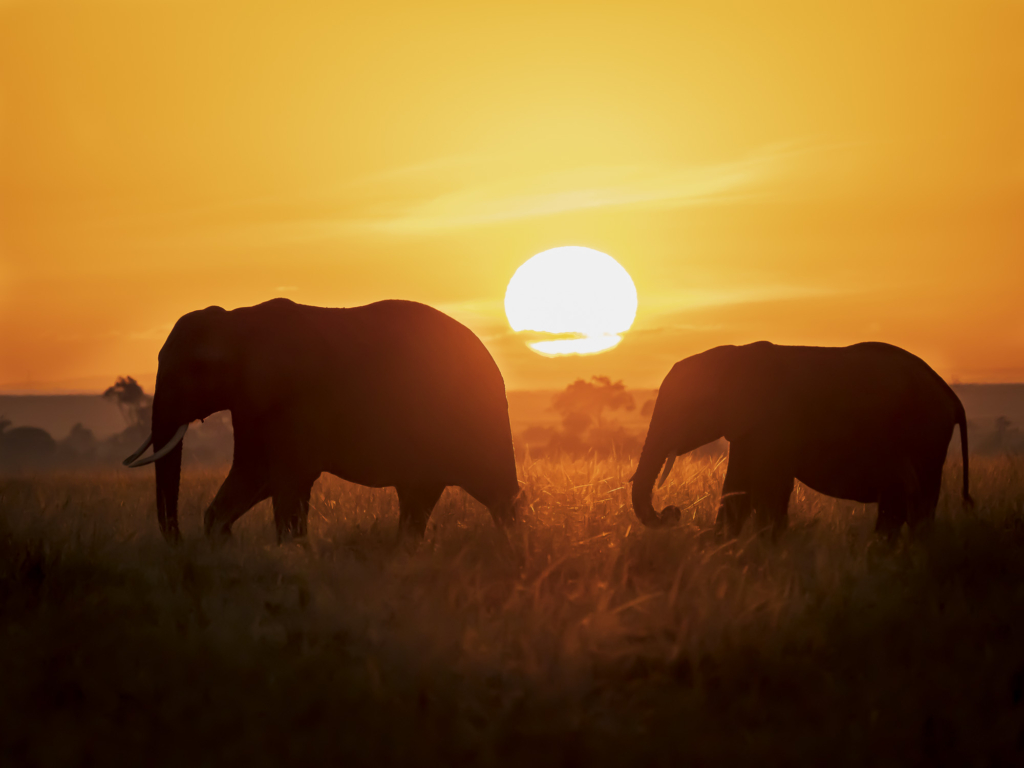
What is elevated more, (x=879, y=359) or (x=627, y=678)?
(x=879, y=359)

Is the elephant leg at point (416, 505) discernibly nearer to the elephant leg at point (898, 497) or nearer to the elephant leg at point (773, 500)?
the elephant leg at point (773, 500)

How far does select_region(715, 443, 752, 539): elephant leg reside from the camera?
798 cm

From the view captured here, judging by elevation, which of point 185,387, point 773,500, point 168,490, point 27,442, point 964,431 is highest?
point 185,387

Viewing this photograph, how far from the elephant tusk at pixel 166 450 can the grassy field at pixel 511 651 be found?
0.67 m

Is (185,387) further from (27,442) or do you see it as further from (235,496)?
(27,442)

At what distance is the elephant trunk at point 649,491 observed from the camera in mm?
7906

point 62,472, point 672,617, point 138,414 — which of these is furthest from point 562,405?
point 672,617

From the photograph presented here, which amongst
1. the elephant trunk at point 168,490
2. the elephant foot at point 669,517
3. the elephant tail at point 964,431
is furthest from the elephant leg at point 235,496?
the elephant tail at point 964,431

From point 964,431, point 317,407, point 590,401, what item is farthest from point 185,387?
point 590,401

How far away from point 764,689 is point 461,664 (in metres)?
1.42

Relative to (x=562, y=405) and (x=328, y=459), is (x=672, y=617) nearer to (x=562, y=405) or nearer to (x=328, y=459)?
(x=328, y=459)

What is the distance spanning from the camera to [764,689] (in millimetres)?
4707

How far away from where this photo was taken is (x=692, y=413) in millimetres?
8258

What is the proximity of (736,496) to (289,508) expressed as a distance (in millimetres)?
3541
